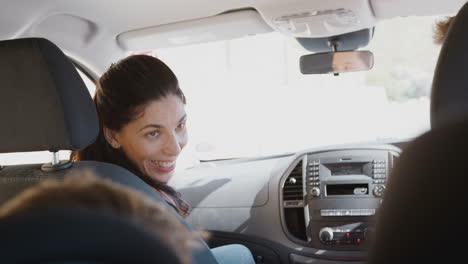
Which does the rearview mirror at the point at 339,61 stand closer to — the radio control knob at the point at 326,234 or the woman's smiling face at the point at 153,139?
the radio control knob at the point at 326,234

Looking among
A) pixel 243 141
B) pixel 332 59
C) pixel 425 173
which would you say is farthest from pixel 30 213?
pixel 243 141

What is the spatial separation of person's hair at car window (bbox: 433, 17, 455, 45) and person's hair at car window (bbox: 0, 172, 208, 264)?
207 centimetres

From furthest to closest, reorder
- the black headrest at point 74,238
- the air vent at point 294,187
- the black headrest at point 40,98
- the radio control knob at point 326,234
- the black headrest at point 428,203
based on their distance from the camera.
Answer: the air vent at point 294,187 < the radio control knob at point 326,234 < the black headrest at point 40,98 < the black headrest at point 428,203 < the black headrest at point 74,238

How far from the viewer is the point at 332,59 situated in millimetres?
3693

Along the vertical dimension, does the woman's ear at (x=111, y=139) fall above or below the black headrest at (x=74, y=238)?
below

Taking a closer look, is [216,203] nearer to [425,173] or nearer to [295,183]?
[295,183]

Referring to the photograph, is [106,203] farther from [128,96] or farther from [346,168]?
[346,168]

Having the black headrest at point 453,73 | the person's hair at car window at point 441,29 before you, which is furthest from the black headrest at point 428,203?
the person's hair at car window at point 441,29

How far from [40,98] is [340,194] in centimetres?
224

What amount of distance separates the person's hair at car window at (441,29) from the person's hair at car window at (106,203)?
2.07m

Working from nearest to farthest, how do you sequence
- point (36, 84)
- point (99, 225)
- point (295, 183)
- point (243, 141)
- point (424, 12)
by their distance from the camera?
point (99, 225)
point (36, 84)
point (424, 12)
point (295, 183)
point (243, 141)

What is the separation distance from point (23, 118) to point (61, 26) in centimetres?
139

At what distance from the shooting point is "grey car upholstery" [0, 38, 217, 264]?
2041 millimetres

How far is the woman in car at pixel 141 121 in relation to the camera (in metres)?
2.45
